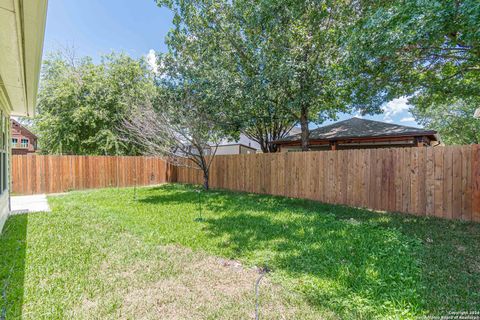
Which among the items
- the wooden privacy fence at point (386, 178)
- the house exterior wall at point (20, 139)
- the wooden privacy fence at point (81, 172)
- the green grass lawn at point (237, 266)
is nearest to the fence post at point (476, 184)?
the wooden privacy fence at point (386, 178)

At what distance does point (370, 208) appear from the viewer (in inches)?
241

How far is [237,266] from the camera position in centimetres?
309

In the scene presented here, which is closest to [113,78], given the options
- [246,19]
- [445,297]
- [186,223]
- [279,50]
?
[246,19]

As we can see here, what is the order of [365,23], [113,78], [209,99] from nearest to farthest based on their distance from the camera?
[365,23] → [209,99] → [113,78]

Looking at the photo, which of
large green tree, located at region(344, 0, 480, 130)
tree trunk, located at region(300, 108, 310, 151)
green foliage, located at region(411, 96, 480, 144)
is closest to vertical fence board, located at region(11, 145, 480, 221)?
tree trunk, located at region(300, 108, 310, 151)

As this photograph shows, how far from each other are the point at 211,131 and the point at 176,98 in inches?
69.1

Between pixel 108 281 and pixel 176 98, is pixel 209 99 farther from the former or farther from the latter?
pixel 108 281

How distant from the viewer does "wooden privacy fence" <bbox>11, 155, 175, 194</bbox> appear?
30.1 feet

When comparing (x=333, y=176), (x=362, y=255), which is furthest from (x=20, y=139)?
(x=362, y=255)

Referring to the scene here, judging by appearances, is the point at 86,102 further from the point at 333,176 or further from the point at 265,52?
the point at 333,176

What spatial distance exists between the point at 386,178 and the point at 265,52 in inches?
193

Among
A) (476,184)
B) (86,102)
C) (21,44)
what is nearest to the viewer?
(21,44)

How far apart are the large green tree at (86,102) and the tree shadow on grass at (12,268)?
8.94 metres

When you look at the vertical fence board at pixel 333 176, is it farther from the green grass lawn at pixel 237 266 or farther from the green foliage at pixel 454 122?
the green foliage at pixel 454 122
